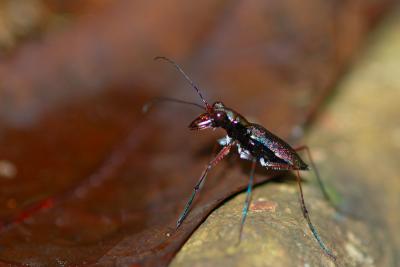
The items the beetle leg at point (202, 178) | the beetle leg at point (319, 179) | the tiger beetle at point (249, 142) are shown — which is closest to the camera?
the beetle leg at point (202, 178)

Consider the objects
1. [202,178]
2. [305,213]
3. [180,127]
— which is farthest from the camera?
[180,127]

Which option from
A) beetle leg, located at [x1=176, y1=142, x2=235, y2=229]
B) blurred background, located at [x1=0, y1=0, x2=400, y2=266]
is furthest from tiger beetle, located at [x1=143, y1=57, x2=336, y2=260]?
blurred background, located at [x1=0, y1=0, x2=400, y2=266]

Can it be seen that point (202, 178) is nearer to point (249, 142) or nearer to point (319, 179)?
point (249, 142)

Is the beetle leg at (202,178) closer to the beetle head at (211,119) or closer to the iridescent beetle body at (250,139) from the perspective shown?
the iridescent beetle body at (250,139)

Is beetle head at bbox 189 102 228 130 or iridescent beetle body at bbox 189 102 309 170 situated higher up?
beetle head at bbox 189 102 228 130

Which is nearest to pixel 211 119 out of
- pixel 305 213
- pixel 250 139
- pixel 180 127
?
pixel 250 139

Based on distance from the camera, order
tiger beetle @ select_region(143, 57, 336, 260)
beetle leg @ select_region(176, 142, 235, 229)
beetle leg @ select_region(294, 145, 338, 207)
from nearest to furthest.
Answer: beetle leg @ select_region(176, 142, 235, 229)
tiger beetle @ select_region(143, 57, 336, 260)
beetle leg @ select_region(294, 145, 338, 207)

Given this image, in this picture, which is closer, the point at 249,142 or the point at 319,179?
the point at 249,142

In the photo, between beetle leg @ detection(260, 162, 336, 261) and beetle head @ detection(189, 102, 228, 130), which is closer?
beetle leg @ detection(260, 162, 336, 261)

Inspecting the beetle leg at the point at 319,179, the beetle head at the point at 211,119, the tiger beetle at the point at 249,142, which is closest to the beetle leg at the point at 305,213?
the tiger beetle at the point at 249,142

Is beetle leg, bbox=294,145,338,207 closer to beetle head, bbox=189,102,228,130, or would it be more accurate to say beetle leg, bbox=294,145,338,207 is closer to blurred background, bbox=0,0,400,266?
blurred background, bbox=0,0,400,266
